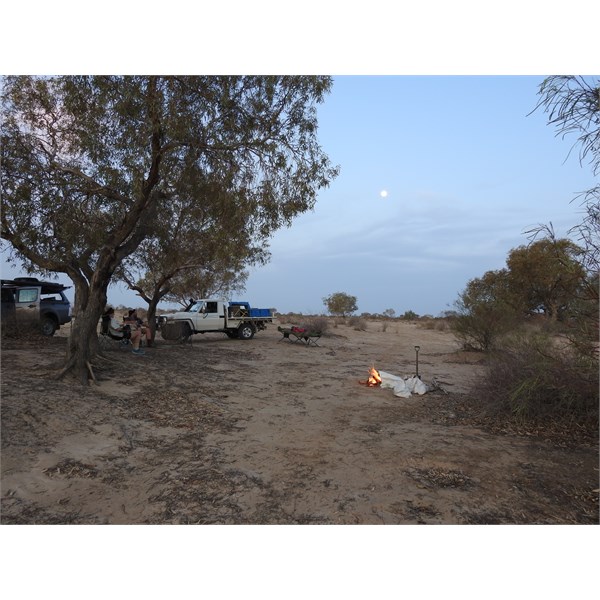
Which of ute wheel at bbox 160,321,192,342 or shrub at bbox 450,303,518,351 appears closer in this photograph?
shrub at bbox 450,303,518,351

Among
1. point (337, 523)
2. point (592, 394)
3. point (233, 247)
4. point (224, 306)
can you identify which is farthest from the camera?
point (224, 306)

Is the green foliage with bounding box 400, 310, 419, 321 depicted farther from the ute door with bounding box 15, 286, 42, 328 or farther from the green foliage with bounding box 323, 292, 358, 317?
the ute door with bounding box 15, 286, 42, 328

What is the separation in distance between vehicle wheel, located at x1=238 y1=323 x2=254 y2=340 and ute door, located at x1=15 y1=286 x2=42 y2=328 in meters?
8.60

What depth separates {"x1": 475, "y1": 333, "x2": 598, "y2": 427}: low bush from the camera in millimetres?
6000

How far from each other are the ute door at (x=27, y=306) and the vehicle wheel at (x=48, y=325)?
36cm

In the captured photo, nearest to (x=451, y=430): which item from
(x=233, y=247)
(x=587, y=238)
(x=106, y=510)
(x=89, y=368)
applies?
(x=587, y=238)

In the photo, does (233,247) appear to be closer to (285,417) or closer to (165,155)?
(165,155)

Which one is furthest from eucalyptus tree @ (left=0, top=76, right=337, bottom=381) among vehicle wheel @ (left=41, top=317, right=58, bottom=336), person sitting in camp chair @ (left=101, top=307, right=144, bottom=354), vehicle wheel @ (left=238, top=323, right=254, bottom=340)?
vehicle wheel @ (left=238, top=323, right=254, bottom=340)

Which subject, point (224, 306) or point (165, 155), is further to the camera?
point (224, 306)

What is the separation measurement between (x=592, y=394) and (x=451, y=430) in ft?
7.07

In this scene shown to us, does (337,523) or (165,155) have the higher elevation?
(165,155)

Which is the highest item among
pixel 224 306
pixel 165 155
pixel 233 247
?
pixel 165 155

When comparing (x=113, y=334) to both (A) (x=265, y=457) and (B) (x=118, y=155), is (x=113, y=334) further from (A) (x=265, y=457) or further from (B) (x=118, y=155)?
(A) (x=265, y=457)

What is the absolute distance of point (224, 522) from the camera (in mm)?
3627
